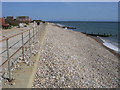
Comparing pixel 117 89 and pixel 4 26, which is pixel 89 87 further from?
pixel 4 26

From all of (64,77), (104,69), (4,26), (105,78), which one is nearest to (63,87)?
(64,77)

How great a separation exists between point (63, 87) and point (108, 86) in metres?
2.52

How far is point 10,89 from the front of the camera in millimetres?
3389

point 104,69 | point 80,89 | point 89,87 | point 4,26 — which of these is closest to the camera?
point 80,89

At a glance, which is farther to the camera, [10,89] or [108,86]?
[108,86]

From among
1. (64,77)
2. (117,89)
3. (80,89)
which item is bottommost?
(117,89)

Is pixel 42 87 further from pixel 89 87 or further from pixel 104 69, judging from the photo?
pixel 104 69

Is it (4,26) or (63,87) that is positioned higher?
(4,26)

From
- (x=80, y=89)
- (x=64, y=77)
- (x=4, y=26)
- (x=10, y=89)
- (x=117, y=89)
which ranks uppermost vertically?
(x=4, y=26)

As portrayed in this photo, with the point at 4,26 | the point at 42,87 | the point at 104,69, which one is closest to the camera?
the point at 42,87

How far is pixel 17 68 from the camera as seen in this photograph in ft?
15.3

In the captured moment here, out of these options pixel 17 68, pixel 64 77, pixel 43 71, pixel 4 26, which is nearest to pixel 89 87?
pixel 64 77

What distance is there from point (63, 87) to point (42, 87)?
2.60ft

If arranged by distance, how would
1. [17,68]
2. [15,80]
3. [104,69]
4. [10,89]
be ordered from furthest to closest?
[104,69]
[17,68]
[15,80]
[10,89]
